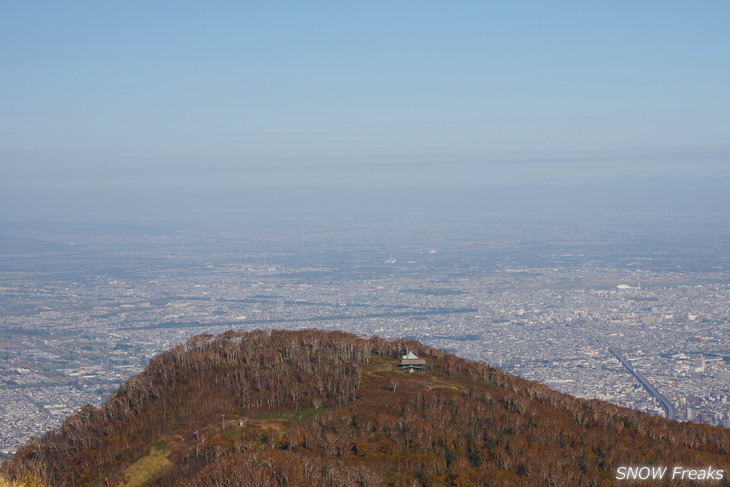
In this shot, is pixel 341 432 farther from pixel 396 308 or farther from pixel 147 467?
pixel 396 308

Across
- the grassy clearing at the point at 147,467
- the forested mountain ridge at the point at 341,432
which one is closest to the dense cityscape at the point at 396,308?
the forested mountain ridge at the point at 341,432

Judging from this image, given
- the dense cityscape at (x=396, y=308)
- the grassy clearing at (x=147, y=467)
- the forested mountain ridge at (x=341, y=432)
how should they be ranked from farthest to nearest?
the dense cityscape at (x=396, y=308) → the grassy clearing at (x=147, y=467) → the forested mountain ridge at (x=341, y=432)

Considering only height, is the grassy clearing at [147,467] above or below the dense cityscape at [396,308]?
above

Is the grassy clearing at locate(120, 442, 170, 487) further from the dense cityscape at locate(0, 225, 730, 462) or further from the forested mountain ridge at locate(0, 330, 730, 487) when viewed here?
the dense cityscape at locate(0, 225, 730, 462)

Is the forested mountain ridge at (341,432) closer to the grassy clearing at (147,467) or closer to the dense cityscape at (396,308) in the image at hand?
the grassy clearing at (147,467)

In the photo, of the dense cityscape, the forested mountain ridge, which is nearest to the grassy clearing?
the forested mountain ridge

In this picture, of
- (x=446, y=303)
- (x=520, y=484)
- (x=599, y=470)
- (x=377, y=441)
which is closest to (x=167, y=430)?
(x=377, y=441)
